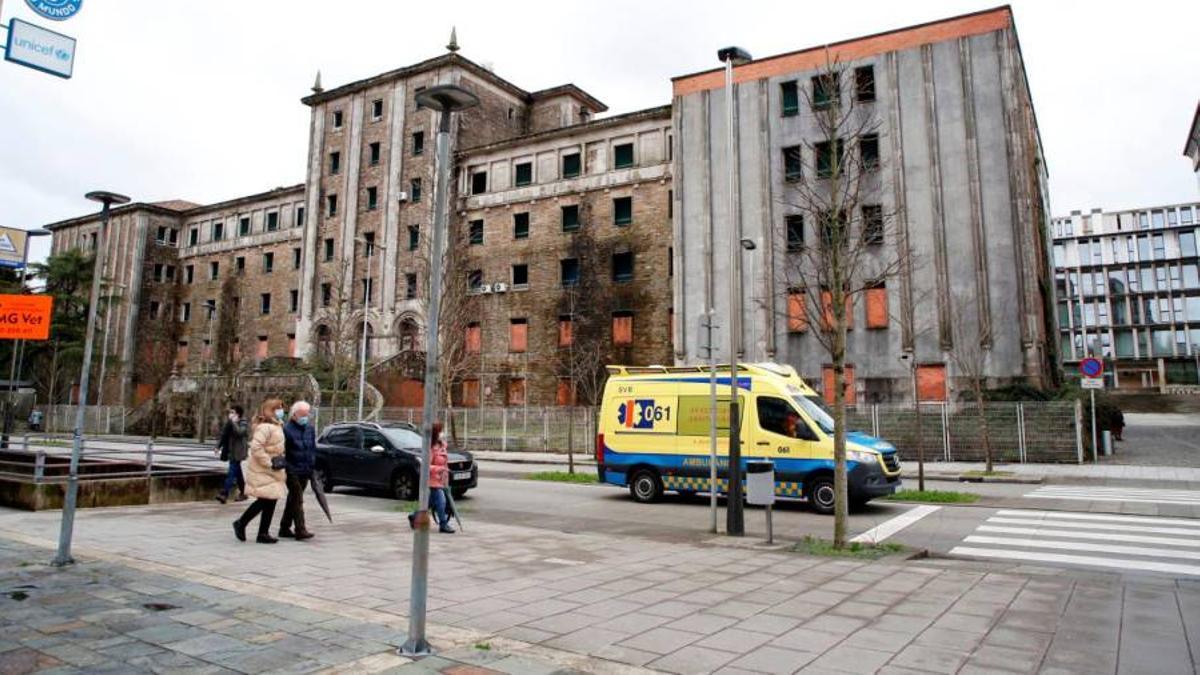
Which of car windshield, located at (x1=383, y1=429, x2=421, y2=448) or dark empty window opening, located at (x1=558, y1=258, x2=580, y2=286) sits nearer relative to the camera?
car windshield, located at (x1=383, y1=429, x2=421, y2=448)

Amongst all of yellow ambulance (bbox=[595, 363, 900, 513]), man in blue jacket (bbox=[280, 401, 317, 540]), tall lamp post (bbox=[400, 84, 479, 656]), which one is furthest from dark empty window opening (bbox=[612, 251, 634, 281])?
tall lamp post (bbox=[400, 84, 479, 656])

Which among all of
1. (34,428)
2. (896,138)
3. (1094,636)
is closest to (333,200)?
(34,428)

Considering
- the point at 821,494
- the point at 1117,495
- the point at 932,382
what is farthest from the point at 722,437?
the point at 932,382

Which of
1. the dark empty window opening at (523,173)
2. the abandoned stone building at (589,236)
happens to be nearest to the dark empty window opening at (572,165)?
the abandoned stone building at (589,236)

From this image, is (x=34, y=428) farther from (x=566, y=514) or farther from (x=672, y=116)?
(x=566, y=514)

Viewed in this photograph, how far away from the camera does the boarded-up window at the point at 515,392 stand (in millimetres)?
41781

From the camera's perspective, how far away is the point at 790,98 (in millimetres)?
34625

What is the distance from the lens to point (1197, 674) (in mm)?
4832

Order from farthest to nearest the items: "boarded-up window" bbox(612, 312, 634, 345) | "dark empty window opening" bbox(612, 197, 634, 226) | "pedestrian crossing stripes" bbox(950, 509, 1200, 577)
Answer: "dark empty window opening" bbox(612, 197, 634, 226)
"boarded-up window" bbox(612, 312, 634, 345)
"pedestrian crossing stripes" bbox(950, 509, 1200, 577)

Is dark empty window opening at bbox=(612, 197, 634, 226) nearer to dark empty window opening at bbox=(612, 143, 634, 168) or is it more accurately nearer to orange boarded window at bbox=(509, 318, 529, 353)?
dark empty window opening at bbox=(612, 143, 634, 168)

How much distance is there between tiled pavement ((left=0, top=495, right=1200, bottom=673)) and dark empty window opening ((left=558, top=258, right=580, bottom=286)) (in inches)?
1275

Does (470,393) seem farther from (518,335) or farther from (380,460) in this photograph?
(380,460)

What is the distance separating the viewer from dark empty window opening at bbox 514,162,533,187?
44125mm

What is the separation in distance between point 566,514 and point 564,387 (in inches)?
1045
